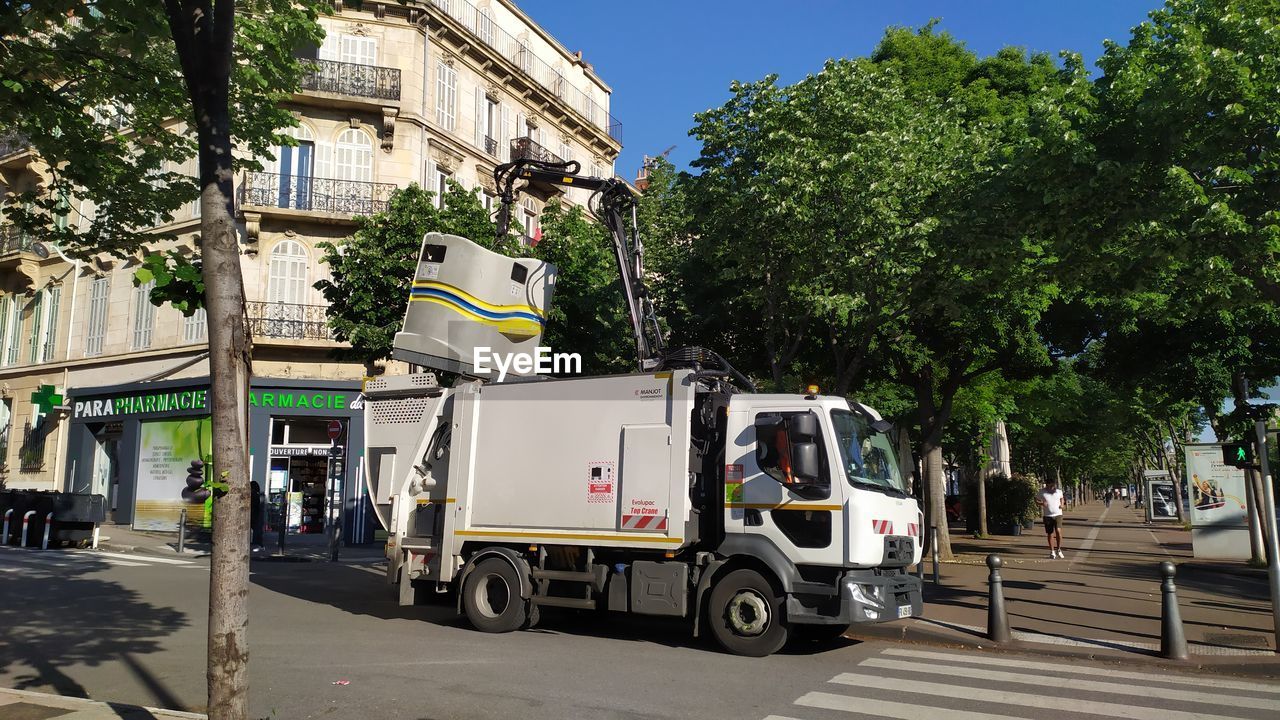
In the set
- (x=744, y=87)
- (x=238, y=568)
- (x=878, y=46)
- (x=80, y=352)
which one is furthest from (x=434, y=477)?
(x=80, y=352)

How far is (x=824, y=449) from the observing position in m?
8.78

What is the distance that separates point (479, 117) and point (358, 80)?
4289 millimetres

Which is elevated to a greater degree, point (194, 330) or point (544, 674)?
point (194, 330)

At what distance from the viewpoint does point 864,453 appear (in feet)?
30.0

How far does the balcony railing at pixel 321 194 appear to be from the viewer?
24672 mm

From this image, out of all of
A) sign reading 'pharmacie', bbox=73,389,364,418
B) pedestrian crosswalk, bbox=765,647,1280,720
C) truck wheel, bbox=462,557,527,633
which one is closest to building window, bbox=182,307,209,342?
sign reading 'pharmacie', bbox=73,389,364,418

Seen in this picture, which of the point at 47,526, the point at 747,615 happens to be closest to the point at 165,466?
the point at 47,526

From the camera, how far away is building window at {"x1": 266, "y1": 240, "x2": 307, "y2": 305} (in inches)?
966

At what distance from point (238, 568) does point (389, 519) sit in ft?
20.5

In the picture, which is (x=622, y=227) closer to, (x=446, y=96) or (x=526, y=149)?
(x=446, y=96)

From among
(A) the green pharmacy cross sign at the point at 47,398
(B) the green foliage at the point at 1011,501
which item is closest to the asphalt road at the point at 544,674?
(A) the green pharmacy cross sign at the point at 47,398

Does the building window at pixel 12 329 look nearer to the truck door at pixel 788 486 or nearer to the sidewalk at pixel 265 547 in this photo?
the sidewalk at pixel 265 547

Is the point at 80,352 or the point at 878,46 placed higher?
the point at 878,46

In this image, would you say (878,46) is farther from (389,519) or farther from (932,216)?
(389,519)
